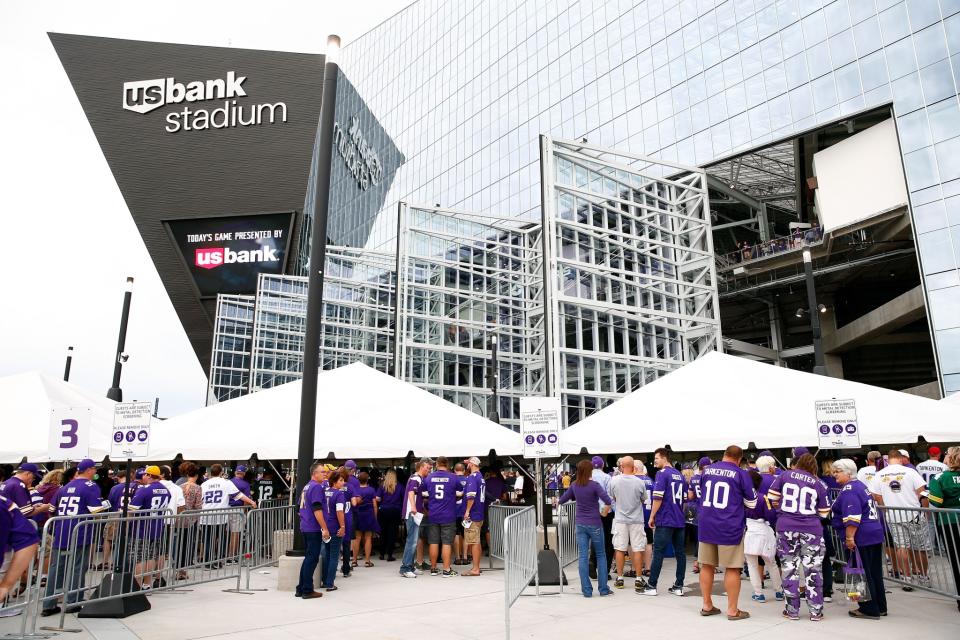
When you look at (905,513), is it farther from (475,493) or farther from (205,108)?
(205,108)

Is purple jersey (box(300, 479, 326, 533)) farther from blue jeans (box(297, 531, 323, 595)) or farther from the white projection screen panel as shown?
the white projection screen panel

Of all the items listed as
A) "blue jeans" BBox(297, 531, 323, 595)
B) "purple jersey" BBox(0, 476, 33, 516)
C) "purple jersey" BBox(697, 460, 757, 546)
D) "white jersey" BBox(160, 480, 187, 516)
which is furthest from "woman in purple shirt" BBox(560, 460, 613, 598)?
"purple jersey" BBox(0, 476, 33, 516)

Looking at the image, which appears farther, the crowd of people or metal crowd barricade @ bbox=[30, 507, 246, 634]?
metal crowd barricade @ bbox=[30, 507, 246, 634]

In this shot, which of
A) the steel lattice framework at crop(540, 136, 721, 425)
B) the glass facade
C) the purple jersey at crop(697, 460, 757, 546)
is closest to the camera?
the purple jersey at crop(697, 460, 757, 546)

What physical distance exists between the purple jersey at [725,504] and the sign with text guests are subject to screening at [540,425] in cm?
314

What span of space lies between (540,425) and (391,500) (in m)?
4.18

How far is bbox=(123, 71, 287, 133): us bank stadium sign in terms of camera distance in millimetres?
54062

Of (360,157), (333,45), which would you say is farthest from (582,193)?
(360,157)

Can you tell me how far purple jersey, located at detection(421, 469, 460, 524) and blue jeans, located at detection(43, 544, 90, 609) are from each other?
5134mm

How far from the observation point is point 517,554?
7766mm

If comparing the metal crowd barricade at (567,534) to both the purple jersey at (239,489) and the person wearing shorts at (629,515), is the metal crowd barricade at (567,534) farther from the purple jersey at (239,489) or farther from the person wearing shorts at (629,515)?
the purple jersey at (239,489)

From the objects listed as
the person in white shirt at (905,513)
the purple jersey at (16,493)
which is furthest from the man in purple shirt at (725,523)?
the purple jersey at (16,493)

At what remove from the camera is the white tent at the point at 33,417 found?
527 inches

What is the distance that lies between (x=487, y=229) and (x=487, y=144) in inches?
680
